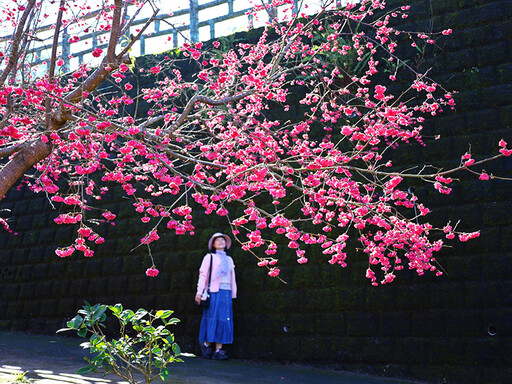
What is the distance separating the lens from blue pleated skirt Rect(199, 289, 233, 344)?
6.58 m

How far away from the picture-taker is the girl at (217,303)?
660 centimetres

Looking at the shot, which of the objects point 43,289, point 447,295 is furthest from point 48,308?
point 447,295

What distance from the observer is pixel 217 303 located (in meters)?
6.65

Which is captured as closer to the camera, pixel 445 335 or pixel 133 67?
pixel 445 335

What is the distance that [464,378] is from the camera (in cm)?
548

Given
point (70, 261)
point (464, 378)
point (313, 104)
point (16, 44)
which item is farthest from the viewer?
point (70, 261)

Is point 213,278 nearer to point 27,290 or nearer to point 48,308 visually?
point 48,308

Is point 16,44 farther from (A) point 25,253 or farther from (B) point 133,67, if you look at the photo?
(A) point 25,253

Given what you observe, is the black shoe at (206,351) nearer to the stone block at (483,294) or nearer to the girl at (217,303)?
the girl at (217,303)

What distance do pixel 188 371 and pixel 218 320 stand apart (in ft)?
3.06

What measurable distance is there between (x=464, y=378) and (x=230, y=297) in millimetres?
2775

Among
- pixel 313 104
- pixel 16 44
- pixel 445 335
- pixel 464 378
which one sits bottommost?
pixel 464 378

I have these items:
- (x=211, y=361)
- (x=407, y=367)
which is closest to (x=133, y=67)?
(x=211, y=361)

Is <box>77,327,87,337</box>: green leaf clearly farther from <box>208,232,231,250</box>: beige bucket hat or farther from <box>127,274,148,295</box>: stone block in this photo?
<box>127,274,148,295</box>: stone block
